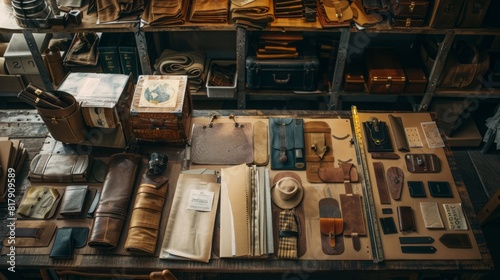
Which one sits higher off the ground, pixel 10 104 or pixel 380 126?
pixel 380 126

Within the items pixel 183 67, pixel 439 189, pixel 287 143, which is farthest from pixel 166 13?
pixel 439 189

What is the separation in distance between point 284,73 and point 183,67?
101 cm

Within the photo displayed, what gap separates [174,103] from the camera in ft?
10.2

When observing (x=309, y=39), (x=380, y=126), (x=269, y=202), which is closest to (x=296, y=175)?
(x=269, y=202)

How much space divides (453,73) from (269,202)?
8.05 feet

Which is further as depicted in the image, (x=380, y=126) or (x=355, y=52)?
(x=355, y=52)

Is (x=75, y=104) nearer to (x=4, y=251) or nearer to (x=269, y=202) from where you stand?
(x=4, y=251)

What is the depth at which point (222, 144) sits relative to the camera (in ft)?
11.0

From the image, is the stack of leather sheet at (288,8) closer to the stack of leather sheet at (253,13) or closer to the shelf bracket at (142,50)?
the stack of leather sheet at (253,13)

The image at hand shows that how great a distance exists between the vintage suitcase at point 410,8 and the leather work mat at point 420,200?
3.02 feet

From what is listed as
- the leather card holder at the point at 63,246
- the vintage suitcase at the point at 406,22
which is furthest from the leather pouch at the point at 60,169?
the vintage suitcase at the point at 406,22

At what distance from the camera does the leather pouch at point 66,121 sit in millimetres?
3004

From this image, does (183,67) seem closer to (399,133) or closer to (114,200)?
(114,200)

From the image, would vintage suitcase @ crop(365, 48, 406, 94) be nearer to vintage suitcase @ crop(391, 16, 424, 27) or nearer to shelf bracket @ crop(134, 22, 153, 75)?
vintage suitcase @ crop(391, 16, 424, 27)
